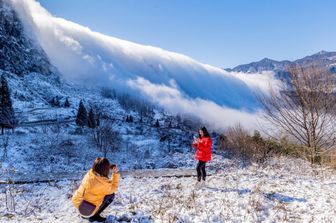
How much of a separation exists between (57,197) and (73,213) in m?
2.94

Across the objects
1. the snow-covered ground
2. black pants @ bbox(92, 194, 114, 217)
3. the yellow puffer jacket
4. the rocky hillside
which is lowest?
the snow-covered ground

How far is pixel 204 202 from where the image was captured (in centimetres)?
912

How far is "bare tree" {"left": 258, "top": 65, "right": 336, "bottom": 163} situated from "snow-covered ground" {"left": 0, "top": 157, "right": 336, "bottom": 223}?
294 cm

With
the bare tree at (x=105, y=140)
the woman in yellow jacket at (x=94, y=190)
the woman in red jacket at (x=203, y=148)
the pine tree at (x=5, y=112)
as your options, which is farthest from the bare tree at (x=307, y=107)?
the pine tree at (x=5, y=112)

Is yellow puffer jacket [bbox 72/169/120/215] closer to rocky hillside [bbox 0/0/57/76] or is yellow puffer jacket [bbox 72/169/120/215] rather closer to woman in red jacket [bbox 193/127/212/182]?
woman in red jacket [bbox 193/127/212/182]

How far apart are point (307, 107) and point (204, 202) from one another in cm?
859

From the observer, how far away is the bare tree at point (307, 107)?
14.6 m

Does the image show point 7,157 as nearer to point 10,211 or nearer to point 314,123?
point 10,211

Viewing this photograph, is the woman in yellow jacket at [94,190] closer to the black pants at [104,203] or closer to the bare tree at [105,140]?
the black pants at [104,203]

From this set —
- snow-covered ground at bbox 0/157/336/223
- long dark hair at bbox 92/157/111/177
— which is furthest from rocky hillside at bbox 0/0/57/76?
long dark hair at bbox 92/157/111/177

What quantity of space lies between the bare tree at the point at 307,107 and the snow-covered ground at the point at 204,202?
2.94m

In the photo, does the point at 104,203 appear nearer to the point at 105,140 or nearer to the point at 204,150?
the point at 204,150

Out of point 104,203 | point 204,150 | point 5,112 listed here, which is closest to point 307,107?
point 204,150

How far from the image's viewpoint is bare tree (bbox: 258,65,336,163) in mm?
14555
